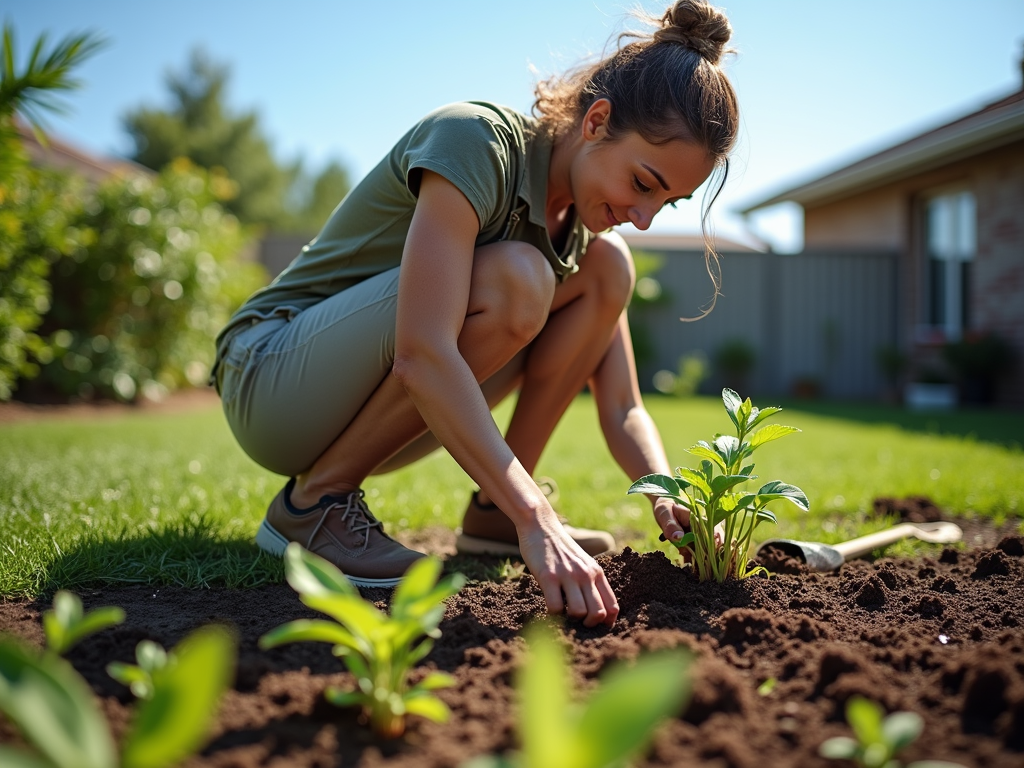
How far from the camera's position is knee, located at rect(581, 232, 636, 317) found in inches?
90.8

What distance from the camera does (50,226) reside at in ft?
19.3

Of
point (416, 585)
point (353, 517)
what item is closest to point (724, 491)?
point (416, 585)

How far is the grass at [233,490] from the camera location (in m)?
1.89

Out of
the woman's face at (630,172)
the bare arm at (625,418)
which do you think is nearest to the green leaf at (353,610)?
the bare arm at (625,418)

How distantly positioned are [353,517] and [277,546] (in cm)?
23

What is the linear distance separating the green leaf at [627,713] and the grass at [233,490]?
139 cm

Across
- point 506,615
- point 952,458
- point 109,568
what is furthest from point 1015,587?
point 952,458

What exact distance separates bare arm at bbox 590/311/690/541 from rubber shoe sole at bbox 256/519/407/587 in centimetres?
67

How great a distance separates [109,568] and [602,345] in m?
1.44

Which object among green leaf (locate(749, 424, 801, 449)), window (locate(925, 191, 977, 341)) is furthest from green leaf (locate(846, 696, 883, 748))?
window (locate(925, 191, 977, 341))

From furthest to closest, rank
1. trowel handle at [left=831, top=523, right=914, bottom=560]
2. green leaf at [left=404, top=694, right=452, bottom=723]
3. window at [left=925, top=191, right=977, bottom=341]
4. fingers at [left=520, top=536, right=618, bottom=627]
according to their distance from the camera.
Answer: window at [left=925, top=191, right=977, bottom=341]
trowel handle at [left=831, top=523, right=914, bottom=560]
fingers at [left=520, top=536, right=618, bottom=627]
green leaf at [left=404, top=694, right=452, bottom=723]

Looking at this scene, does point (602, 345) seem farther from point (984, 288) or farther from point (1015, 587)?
point (984, 288)

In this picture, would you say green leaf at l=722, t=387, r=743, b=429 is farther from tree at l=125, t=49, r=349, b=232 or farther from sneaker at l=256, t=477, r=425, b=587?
tree at l=125, t=49, r=349, b=232

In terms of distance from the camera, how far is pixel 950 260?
1067cm
